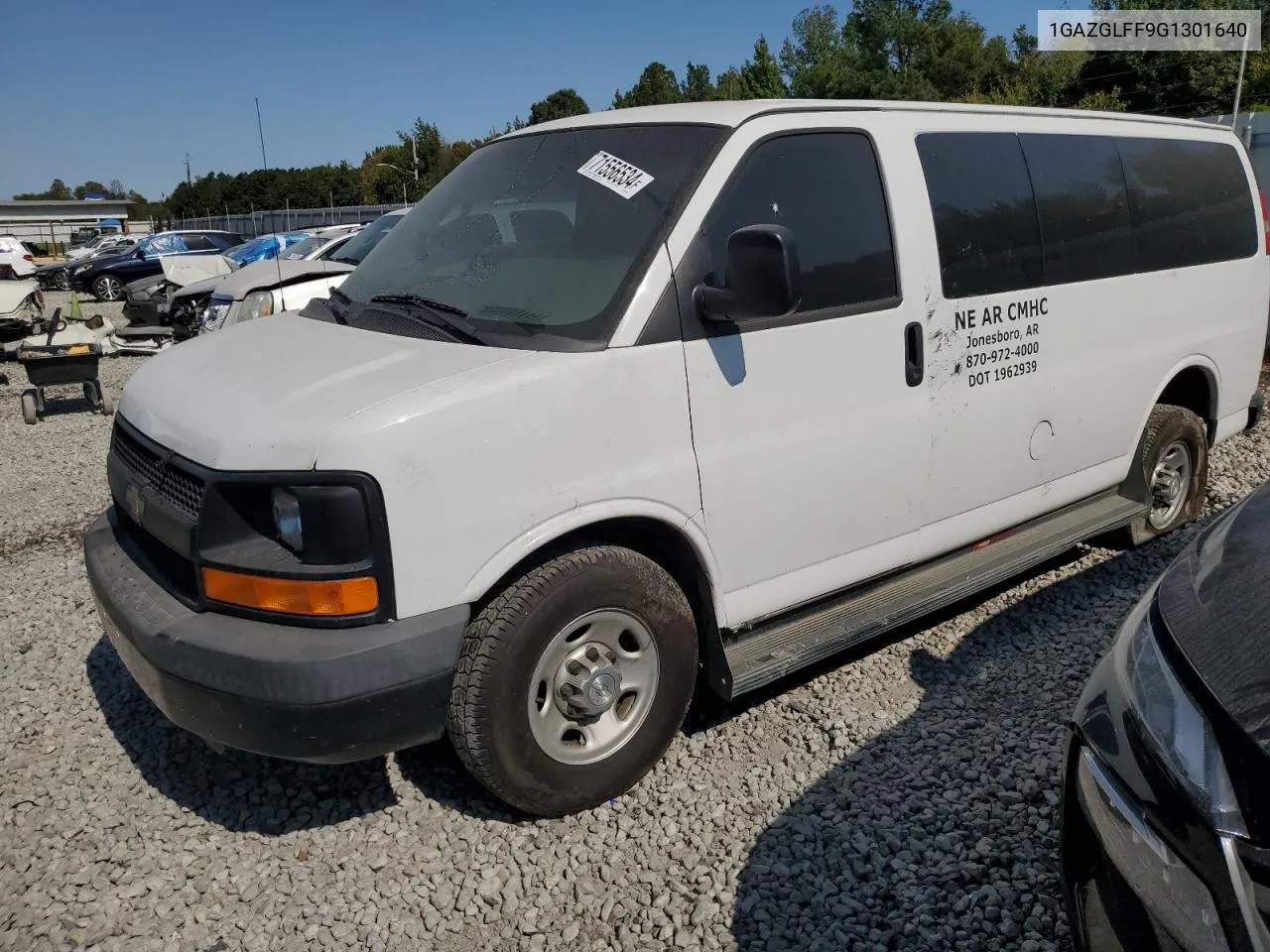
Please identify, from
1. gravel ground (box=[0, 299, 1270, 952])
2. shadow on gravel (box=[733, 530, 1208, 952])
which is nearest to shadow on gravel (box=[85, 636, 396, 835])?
gravel ground (box=[0, 299, 1270, 952])

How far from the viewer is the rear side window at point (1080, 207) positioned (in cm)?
411

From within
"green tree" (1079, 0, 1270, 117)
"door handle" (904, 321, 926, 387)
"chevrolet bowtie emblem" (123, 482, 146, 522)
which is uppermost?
"green tree" (1079, 0, 1270, 117)

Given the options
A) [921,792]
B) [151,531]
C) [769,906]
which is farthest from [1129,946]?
[151,531]

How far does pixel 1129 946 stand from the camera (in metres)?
1.86

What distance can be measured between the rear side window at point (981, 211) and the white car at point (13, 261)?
16.5m

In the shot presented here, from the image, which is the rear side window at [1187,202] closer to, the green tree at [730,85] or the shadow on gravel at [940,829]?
the shadow on gravel at [940,829]

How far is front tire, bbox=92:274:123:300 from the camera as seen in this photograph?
2358cm

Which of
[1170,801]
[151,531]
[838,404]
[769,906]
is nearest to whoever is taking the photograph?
[1170,801]

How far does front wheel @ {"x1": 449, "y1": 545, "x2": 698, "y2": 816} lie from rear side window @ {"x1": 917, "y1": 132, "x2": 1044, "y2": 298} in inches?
68.7

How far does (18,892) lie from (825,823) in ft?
7.93

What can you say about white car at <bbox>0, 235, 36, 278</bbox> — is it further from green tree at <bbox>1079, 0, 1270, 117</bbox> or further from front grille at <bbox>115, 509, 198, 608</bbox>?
green tree at <bbox>1079, 0, 1270, 117</bbox>

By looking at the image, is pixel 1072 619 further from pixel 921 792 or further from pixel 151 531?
pixel 151 531

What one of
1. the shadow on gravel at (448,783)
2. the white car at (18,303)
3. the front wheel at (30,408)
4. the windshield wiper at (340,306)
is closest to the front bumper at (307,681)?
the shadow on gravel at (448,783)

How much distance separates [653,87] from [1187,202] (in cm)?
6472
